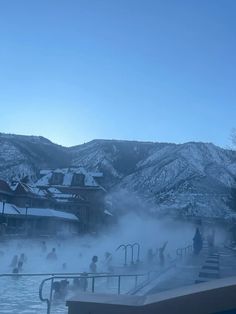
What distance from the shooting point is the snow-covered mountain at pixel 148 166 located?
127 metres

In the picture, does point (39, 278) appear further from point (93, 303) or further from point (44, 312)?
point (93, 303)

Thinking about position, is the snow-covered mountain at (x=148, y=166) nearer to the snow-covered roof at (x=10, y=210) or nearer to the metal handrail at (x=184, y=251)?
the snow-covered roof at (x=10, y=210)

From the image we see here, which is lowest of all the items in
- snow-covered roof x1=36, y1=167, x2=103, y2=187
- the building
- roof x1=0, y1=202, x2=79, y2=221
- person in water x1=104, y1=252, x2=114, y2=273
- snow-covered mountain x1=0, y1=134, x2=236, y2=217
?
person in water x1=104, y1=252, x2=114, y2=273

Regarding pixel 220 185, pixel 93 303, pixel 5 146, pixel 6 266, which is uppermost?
pixel 5 146

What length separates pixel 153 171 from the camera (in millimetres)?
152750

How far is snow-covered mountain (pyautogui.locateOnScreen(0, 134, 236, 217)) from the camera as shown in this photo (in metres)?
127

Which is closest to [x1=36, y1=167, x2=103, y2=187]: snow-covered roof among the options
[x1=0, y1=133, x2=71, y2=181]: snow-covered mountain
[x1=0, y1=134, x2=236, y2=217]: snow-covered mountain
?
[x1=0, y1=134, x2=236, y2=217]: snow-covered mountain

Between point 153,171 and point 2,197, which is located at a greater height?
point 153,171

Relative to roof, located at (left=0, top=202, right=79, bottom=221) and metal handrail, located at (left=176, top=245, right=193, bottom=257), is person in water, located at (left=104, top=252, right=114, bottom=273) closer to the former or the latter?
metal handrail, located at (left=176, top=245, right=193, bottom=257)

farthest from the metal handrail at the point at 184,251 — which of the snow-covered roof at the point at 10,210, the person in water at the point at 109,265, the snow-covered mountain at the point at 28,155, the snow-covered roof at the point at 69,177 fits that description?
the snow-covered mountain at the point at 28,155

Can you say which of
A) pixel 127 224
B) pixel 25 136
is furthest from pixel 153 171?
pixel 127 224

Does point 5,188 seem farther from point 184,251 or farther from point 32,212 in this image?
point 184,251

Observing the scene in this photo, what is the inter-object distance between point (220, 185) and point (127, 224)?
63738 mm

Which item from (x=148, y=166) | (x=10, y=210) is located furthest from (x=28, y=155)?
(x=10, y=210)
